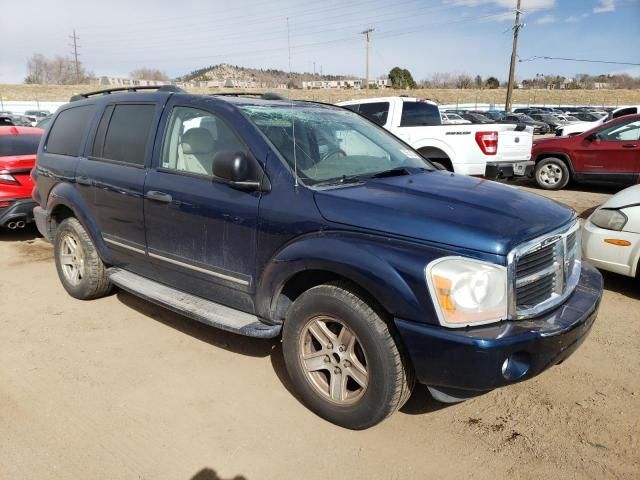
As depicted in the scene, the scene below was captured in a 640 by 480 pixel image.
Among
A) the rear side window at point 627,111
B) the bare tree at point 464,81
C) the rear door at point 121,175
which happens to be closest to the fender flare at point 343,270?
the rear door at point 121,175

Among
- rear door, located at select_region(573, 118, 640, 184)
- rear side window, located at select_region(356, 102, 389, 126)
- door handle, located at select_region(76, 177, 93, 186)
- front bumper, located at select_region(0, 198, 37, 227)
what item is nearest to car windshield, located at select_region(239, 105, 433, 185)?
door handle, located at select_region(76, 177, 93, 186)

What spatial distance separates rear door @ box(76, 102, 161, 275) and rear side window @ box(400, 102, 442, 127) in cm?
585

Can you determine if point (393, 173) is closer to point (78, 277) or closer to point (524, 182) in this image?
point (78, 277)

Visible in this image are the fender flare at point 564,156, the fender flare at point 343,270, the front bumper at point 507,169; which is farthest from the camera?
the fender flare at point 564,156

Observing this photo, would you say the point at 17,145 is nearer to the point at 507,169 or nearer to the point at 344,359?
the point at 344,359

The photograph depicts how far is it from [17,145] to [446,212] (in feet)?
22.7

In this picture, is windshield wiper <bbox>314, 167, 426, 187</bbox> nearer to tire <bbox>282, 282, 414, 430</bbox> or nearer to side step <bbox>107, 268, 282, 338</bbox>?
tire <bbox>282, 282, 414, 430</bbox>

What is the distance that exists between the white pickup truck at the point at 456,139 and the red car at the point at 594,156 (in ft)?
5.06

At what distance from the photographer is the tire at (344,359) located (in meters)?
2.58

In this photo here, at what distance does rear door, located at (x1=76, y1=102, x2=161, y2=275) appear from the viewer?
3.86 meters

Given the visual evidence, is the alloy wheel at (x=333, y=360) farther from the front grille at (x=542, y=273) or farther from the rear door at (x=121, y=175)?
the rear door at (x=121, y=175)

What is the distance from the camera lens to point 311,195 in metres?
2.89

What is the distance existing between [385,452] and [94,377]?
6.71 ft

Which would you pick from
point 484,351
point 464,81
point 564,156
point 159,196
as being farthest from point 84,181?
point 464,81
